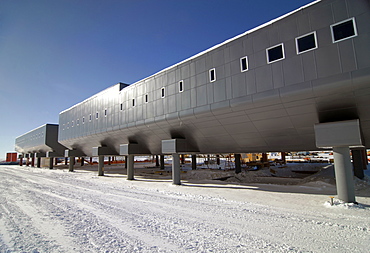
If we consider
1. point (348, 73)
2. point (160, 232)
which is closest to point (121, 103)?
point (160, 232)

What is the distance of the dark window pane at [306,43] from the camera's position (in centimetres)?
1045

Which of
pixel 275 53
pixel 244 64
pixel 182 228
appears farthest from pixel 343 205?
pixel 244 64

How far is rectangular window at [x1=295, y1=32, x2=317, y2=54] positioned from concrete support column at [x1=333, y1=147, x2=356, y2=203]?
548 cm

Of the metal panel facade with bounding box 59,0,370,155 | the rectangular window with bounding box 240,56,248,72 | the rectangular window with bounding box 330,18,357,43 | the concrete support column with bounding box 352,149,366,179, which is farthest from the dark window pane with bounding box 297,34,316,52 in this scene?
the concrete support column with bounding box 352,149,366,179

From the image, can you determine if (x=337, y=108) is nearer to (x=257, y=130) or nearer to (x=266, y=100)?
(x=266, y=100)

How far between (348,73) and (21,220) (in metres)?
15.7

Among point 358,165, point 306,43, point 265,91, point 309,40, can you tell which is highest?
point 309,40

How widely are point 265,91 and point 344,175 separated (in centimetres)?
589

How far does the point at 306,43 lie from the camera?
10633 mm

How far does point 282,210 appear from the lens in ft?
31.5

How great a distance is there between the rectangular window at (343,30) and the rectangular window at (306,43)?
79 centimetres

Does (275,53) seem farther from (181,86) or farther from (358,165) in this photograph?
(358,165)

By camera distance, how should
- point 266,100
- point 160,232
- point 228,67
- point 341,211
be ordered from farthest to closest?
point 228,67
point 266,100
point 341,211
point 160,232

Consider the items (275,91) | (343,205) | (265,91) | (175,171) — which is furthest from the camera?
(175,171)
